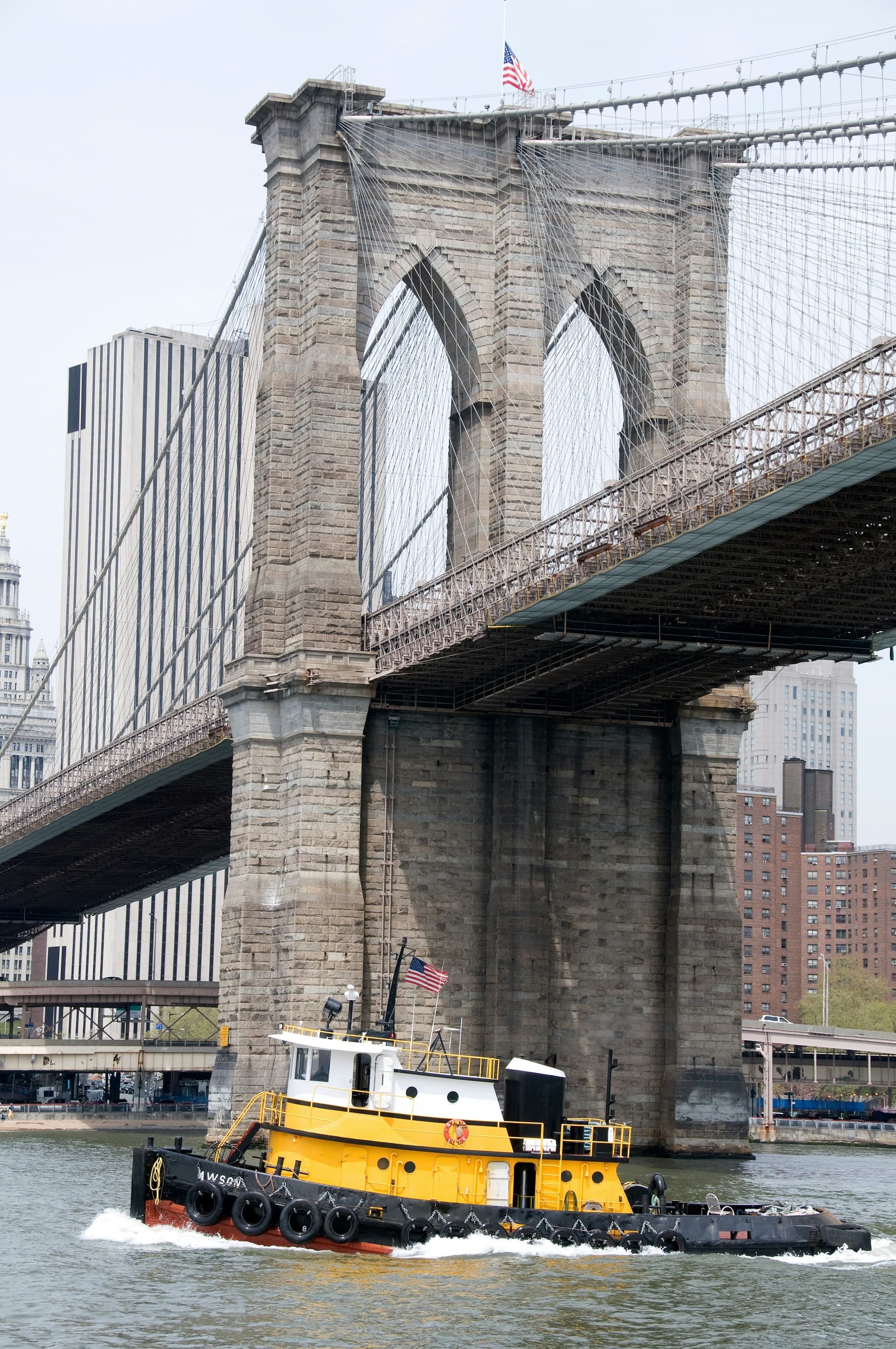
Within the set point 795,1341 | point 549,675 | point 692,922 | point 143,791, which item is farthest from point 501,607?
point 143,791

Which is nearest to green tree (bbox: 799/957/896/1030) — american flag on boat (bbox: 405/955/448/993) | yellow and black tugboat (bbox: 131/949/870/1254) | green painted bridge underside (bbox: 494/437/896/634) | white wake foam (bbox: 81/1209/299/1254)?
green painted bridge underside (bbox: 494/437/896/634)

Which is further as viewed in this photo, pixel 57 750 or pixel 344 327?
pixel 57 750

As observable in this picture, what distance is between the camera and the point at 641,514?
5034 centimetres

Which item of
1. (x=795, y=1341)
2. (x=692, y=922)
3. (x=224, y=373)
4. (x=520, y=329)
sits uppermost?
(x=224, y=373)

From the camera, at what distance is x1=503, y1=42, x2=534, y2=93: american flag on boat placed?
2511 inches

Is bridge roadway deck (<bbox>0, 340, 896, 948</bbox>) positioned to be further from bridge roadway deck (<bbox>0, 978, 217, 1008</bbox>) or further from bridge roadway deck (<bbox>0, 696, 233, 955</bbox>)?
bridge roadway deck (<bbox>0, 978, 217, 1008</bbox>)

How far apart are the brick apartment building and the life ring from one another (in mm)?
117686

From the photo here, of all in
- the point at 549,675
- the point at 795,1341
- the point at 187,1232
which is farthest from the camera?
the point at 549,675

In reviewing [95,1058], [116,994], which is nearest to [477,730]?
[95,1058]

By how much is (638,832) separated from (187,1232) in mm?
27416

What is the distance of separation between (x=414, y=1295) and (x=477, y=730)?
29.8m

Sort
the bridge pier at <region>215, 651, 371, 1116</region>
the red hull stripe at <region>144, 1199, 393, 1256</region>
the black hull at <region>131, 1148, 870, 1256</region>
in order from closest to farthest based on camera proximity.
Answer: the red hull stripe at <region>144, 1199, 393, 1256</region> < the black hull at <region>131, 1148, 870, 1256</region> < the bridge pier at <region>215, 651, 371, 1116</region>

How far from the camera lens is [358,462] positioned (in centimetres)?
6334

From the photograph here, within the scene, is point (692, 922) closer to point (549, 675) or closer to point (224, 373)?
point (549, 675)
